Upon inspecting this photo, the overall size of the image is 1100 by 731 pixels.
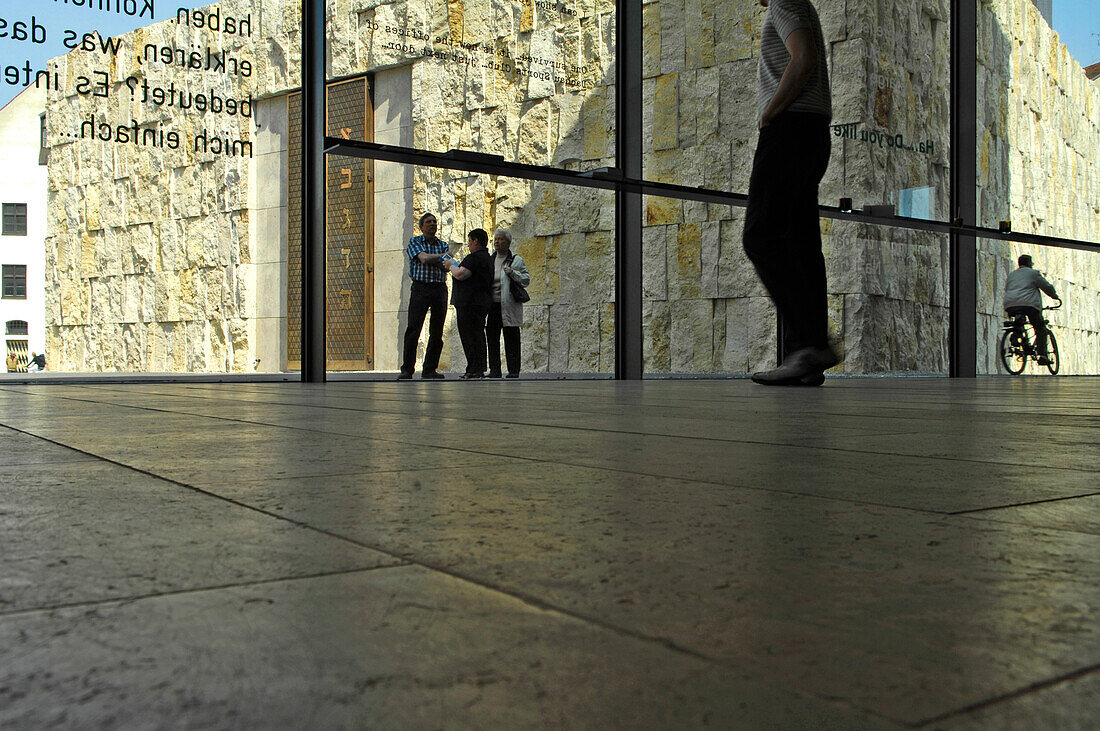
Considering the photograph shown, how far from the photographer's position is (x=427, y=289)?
896cm

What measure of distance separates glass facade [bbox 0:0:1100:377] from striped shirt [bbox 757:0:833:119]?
646 millimetres

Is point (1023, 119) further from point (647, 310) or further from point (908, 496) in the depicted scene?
point (908, 496)

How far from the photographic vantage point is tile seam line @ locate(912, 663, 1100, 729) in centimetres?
61

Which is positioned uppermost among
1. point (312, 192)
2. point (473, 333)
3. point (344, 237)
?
point (312, 192)

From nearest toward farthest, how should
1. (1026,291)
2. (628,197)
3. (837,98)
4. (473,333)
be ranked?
(628,197) < (473,333) < (837,98) < (1026,291)

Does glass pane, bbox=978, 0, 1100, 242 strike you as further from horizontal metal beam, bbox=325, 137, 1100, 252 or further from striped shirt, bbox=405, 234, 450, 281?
striped shirt, bbox=405, 234, 450, 281

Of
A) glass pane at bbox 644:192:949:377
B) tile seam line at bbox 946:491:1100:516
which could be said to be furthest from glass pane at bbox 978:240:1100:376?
tile seam line at bbox 946:491:1100:516

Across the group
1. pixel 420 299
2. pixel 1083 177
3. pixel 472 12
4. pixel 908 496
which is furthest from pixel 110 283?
pixel 1083 177

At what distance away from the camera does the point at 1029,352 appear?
41.0ft

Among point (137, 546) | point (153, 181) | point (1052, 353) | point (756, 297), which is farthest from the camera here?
point (1052, 353)

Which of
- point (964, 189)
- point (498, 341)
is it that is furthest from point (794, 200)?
point (964, 189)

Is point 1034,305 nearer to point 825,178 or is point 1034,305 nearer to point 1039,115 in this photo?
Result: point 1039,115

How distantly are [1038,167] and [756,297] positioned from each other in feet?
14.1

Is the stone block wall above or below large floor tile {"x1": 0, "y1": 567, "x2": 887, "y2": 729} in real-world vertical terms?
above
